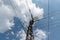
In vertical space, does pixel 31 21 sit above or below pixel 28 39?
above

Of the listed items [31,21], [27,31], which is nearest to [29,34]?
[27,31]

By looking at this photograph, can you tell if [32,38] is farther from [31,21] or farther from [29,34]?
[31,21]

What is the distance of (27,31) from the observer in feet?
74.4

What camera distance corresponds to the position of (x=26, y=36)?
2278cm

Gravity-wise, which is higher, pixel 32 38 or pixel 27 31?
pixel 27 31

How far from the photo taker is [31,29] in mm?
22969

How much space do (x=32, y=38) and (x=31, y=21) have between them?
2771mm

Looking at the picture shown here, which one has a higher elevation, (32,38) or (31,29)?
(31,29)

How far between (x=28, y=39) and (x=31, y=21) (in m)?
2.97

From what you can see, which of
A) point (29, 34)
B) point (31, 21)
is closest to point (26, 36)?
point (29, 34)

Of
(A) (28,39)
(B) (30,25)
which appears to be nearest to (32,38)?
(A) (28,39)

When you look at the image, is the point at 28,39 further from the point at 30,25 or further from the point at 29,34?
the point at 30,25

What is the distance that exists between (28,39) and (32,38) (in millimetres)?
673

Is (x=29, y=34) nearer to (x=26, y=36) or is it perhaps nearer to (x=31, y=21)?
(x=26, y=36)
